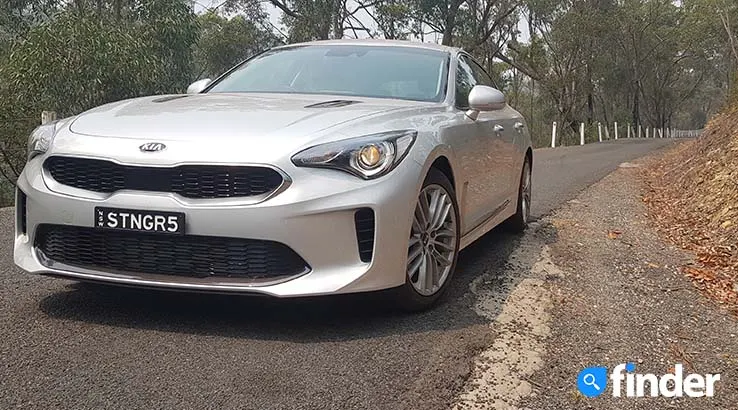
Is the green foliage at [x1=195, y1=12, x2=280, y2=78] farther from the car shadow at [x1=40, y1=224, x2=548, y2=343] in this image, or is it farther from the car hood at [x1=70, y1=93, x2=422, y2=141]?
Result: the car shadow at [x1=40, y1=224, x2=548, y2=343]

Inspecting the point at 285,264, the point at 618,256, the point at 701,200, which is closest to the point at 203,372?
the point at 285,264

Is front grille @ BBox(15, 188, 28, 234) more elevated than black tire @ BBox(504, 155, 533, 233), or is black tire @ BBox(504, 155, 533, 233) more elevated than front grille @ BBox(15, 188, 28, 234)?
front grille @ BBox(15, 188, 28, 234)

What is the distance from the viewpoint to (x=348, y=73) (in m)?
4.76

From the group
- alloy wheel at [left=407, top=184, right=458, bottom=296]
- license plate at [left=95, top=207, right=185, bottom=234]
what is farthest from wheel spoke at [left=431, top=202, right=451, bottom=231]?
license plate at [left=95, top=207, right=185, bottom=234]

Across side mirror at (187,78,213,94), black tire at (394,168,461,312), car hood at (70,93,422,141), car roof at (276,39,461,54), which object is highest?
car roof at (276,39,461,54)

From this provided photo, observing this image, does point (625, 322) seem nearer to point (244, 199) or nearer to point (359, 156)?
point (359, 156)

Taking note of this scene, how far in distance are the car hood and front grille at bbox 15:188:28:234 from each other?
40 centimetres

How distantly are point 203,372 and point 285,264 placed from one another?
60cm

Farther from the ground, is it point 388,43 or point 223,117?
point 388,43

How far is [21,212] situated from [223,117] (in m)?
1.06

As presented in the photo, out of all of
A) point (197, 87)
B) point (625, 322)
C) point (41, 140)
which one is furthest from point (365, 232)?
point (197, 87)

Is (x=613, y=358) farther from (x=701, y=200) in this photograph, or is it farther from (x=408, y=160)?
(x=701, y=200)

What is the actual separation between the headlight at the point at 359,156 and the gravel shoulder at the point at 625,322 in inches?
42.4

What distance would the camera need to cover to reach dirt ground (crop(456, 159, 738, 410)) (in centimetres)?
293
